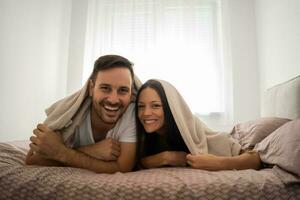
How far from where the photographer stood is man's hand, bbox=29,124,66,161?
0.92m

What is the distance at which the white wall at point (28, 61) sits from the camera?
1.75 metres

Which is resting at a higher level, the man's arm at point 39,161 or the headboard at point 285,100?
the headboard at point 285,100

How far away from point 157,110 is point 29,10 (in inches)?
66.3

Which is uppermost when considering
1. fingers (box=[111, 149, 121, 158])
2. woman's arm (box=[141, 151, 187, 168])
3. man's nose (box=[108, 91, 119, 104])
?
man's nose (box=[108, 91, 119, 104])

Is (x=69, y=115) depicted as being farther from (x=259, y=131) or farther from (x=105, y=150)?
(x=259, y=131)

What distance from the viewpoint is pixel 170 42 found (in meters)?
2.74

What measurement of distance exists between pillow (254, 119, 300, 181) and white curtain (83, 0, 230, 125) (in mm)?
1694

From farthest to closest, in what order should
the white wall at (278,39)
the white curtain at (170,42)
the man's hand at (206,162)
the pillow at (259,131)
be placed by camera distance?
the white curtain at (170,42)
the white wall at (278,39)
the pillow at (259,131)
the man's hand at (206,162)

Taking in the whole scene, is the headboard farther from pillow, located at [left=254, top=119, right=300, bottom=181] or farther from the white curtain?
the white curtain

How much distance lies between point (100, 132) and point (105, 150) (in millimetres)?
191

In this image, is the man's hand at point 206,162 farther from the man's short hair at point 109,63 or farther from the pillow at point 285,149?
the man's short hair at point 109,63

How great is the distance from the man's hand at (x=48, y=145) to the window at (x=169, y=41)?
1822 millimetres

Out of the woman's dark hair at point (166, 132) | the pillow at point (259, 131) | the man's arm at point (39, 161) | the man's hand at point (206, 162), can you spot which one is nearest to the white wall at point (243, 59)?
the pillow at point (259, 131)

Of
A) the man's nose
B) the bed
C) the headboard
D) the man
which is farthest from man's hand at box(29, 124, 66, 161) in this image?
the headboard
